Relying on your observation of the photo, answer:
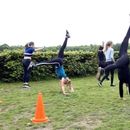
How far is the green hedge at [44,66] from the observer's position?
65.6 feet

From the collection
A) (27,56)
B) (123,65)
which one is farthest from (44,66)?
(123,65)

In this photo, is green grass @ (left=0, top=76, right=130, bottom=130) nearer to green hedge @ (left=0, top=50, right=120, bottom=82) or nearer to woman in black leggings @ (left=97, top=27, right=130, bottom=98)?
woman in black leggings @ (left=97, top=27, right=130, bottom=98)

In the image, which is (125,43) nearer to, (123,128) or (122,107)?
(122,107)

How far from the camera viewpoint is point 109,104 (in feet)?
39.6

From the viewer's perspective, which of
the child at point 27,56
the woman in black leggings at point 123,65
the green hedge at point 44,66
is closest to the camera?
the woman in black leggings at point 123,65

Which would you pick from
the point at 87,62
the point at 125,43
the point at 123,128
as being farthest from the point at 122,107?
the point at 87,62

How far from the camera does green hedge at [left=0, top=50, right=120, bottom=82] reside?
65.6 ft

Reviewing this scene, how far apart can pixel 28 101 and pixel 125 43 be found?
142 inches

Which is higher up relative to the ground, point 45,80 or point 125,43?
point 125,43

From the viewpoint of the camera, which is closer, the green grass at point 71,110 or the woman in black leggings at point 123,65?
the green grass at point 71,110

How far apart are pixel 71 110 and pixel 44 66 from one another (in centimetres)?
941

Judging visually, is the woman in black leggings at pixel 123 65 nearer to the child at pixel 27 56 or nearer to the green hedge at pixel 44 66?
the child at pixel 27 56

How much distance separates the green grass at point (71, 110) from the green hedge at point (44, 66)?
3.96m

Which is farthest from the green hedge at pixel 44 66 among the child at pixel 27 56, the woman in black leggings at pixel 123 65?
the woman in black leggings at pixel 123 65
